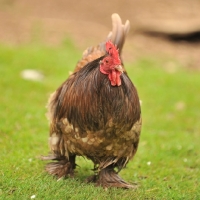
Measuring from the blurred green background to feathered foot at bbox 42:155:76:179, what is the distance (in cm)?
15

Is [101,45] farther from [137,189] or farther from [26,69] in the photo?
[26,69]

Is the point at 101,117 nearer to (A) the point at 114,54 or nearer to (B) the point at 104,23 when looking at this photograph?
(A) the point at 114,54

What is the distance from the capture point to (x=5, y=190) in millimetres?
4980

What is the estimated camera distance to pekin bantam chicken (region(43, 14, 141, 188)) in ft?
15.6

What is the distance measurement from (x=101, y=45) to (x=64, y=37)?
8298mm

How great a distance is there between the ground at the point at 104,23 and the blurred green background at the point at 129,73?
0.04m

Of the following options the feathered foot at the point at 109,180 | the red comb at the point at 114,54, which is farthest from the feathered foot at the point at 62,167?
the red comb at the point at 114,54

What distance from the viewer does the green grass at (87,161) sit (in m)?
5.32

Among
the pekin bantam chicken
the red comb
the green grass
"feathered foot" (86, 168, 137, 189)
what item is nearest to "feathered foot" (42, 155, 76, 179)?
the green grass

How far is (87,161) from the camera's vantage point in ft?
21.9

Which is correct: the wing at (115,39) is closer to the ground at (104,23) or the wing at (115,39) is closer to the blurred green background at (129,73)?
the blurred green background at (129,73)

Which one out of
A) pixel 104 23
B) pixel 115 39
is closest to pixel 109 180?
pixel 115 39

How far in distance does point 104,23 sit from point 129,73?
5.11 m

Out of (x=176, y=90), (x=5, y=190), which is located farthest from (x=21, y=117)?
(x=176, y=90)
